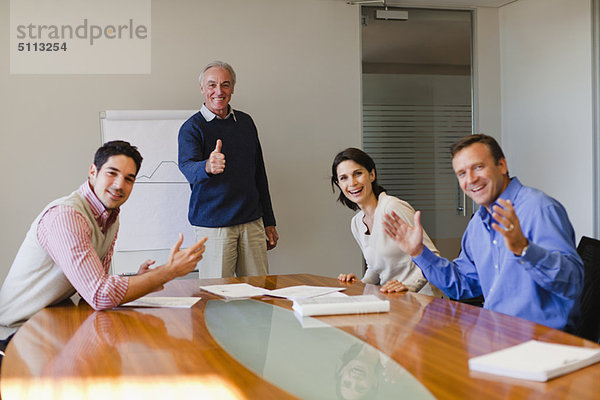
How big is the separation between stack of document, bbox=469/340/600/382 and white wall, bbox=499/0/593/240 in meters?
3.78

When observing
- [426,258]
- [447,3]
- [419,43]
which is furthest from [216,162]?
[447,3]

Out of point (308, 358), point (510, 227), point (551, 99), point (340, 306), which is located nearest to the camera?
point (308, 358)

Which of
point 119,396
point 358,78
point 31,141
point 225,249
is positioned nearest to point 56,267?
point 119,396

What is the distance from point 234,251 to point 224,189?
0.43m

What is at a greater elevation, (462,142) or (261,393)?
(462,142)

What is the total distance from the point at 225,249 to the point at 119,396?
281 cm

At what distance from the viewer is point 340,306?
2.17 meters

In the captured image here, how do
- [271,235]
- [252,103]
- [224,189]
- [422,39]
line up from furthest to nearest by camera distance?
1. [422,39]
2. [252,103]
3. [271,235]
4. [224,189]

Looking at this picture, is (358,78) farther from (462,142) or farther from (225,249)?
(462,142)

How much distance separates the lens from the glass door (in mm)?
5605

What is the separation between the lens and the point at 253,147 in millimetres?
4402

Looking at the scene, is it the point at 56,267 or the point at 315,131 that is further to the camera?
the point at 315,131

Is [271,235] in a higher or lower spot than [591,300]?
higher

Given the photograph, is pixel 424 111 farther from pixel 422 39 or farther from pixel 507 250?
pixel 507 250
